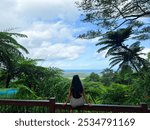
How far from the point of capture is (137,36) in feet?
56.5

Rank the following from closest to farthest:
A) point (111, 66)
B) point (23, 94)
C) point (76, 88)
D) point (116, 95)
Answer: point (76, 88)
point (23, 94)
point (116, 95)
point (111, 66)

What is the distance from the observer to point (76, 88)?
8.04 metres

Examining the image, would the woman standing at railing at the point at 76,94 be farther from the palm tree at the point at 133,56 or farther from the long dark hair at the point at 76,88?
the palm tree at the point at 133,56

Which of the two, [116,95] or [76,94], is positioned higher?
[116,95]

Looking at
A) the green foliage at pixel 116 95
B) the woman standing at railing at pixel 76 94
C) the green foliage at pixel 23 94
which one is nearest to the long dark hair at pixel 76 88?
the woman standing at railing at pixel 76 94

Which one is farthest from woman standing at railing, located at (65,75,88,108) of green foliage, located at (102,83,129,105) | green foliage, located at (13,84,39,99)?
green foliage, located at (102,83,129,105)

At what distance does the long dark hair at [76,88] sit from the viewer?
805 centimetres

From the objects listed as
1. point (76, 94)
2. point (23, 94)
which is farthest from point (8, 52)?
point (76, 94)

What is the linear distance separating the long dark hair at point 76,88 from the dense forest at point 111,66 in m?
5.99

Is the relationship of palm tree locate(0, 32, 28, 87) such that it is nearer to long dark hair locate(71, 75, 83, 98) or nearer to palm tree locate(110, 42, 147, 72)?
palm tree locate(110, 42, 147, 72)

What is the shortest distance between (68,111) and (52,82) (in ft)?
25.0

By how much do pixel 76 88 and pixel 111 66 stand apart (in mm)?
12029

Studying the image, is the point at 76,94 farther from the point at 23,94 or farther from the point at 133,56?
the point at 133,56

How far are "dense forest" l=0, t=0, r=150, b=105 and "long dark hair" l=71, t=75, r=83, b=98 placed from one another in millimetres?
5990
